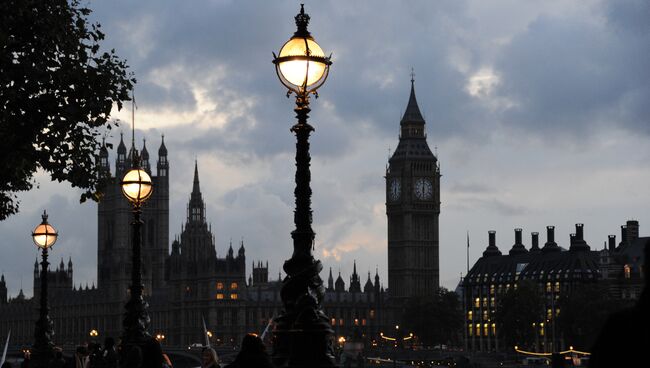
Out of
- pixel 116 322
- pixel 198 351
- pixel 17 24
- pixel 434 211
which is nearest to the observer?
pixel 17 24

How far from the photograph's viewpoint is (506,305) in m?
146

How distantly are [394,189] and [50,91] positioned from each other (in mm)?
150906

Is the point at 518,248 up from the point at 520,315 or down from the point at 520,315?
up

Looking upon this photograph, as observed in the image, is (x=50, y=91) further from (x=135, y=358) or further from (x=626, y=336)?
(x=626, y=336)

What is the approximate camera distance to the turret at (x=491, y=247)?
184 m

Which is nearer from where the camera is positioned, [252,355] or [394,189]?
[252,355]

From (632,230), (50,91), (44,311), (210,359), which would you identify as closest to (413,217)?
(632,230)

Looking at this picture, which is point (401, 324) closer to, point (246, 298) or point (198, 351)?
point (246, 298)

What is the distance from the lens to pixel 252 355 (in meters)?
10.8

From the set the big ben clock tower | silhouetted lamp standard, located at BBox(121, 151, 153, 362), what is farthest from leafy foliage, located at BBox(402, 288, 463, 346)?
silhouetted lamp standard, located at BBox(121, 151, 153, 362)

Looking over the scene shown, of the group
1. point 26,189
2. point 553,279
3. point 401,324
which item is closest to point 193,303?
point 401,324

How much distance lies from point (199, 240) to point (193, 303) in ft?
33.7

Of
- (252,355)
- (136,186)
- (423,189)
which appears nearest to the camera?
(252,355)

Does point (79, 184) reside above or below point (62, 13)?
below
